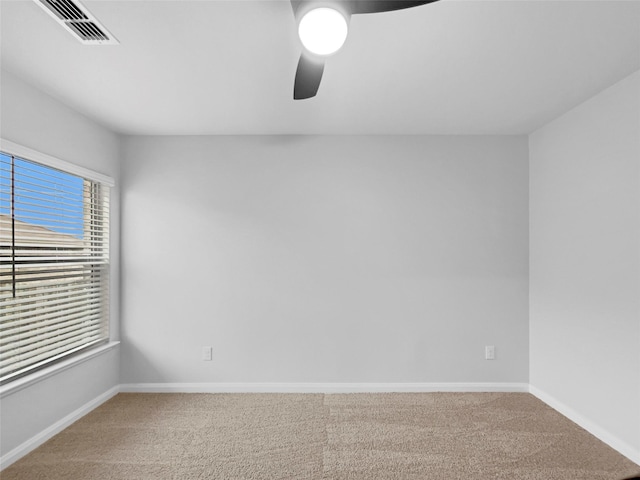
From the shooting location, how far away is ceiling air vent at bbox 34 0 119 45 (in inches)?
65.2

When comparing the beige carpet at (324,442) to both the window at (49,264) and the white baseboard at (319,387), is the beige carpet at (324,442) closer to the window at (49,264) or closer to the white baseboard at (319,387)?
the white baseboard at (319,387)

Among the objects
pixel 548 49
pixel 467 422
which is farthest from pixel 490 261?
pixel 548 49

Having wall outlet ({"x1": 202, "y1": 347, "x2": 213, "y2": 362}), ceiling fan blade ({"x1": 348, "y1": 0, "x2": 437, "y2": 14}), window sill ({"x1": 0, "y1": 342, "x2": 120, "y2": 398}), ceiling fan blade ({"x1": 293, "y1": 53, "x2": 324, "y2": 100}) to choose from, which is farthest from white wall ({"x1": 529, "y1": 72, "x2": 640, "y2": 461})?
window sill ({"x1": 0, "y1": 342, "x2": 120, "y2": 398})

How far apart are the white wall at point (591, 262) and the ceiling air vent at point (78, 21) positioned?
3.15m

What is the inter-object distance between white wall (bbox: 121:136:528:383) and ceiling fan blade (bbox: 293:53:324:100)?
1690mm

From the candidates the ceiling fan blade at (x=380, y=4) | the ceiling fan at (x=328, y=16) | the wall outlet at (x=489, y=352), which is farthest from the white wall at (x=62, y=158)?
the wall outlet at (x=489, y=352)

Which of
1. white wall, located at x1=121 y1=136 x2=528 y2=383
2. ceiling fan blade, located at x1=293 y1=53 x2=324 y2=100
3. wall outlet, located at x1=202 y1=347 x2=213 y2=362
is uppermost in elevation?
ceiling fan blade, located at x1=293 y1=53 x2=324 y2=100

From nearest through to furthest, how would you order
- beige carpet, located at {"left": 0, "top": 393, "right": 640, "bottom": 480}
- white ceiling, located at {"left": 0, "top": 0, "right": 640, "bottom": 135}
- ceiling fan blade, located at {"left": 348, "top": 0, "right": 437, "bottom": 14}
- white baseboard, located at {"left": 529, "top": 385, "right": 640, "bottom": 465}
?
ceiling fan blade, located at {"left": 348, "top": 0, "right": 437, "bottom": 14}
white ceiling, located at {"left": 0, "top": 0, "right": 640, "bottom": 135}
beige carpet, located at {"left": 0, "top": 393, "right": 640, "bottom": 480}
white baseboard, located at {"left": 529, "top": 385, "right": 640, "bottom": 465}

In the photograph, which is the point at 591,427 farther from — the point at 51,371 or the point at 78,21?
the point at 78,21

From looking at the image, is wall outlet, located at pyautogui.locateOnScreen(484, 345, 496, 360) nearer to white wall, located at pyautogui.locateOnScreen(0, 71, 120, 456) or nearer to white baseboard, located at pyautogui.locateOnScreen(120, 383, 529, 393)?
white baseboard, located at pyautogui.locateOnScreen(120, 383, 529, 393)

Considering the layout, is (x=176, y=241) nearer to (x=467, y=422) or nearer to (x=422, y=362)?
(x=422, y=362)

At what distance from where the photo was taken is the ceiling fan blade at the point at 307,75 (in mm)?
1692

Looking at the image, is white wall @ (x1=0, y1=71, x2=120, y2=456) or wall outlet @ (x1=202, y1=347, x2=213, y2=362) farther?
wall outlet @ (x1=202, y1=347, x2=213, y2=362)

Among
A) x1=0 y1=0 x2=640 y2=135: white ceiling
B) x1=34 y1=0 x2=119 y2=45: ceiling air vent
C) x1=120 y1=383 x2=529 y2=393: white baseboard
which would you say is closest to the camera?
x1=34 y1=0 x2=119 y2=45: ceiling air vent
